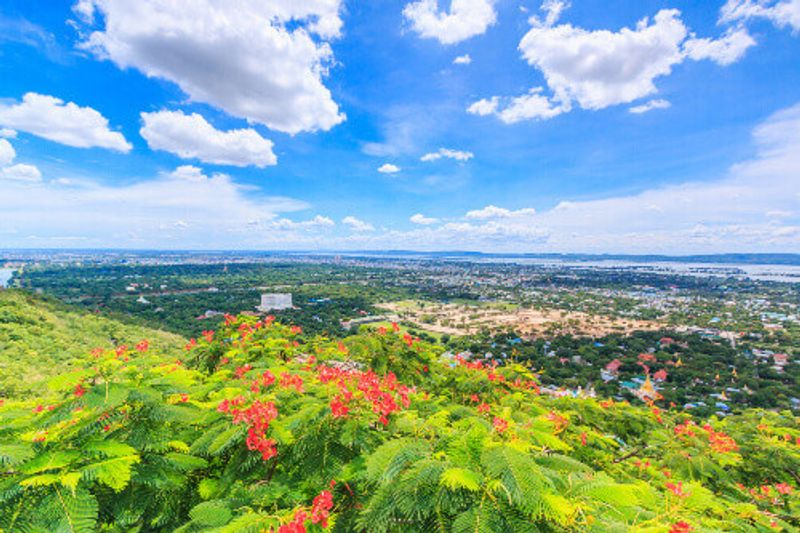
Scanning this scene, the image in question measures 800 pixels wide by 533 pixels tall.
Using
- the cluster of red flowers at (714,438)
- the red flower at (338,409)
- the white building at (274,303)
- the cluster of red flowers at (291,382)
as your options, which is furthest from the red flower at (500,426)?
the white building at (274,303)

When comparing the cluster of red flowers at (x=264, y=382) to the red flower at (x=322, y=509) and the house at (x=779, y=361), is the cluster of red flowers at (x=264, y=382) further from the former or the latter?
the house at (x=779, y=361)

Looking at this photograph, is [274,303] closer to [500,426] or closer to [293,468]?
[293,468]

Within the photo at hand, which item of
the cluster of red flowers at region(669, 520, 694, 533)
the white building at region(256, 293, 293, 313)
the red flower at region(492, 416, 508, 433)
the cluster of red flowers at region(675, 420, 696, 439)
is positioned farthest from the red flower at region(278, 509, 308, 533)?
the white building at region(256, 293, 293, 313)

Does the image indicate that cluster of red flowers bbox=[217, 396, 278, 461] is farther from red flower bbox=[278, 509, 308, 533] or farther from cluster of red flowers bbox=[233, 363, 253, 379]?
cluster of red flowers bbox=[233, 363, 253, 379]

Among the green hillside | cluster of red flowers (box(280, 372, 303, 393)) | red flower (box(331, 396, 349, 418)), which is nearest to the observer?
red flower (box(331, 396, 349, 418))

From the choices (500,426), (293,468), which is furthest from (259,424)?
(500,426)
